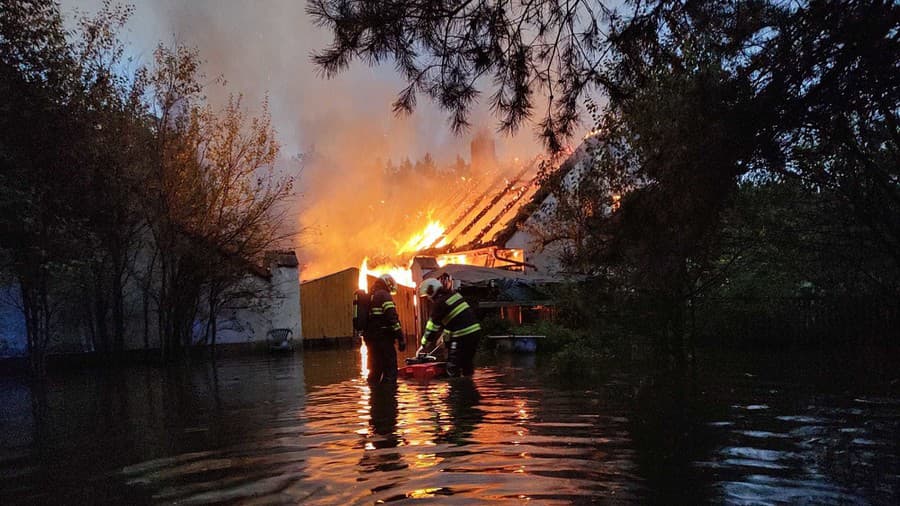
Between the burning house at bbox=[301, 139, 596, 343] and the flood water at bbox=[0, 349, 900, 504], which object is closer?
the flood water at bbox=[0, 349, 900, 504]

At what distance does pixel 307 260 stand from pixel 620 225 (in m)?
37.2

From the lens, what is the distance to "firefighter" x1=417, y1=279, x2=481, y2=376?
36.8ft

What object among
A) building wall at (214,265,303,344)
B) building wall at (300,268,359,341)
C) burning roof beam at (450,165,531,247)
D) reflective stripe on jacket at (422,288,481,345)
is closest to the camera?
reflective stripe on jacket at (422,288,481,345)

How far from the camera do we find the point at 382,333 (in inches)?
433

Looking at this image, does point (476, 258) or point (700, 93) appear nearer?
point (700, 93)

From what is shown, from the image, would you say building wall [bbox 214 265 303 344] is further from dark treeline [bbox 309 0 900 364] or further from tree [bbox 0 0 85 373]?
dark treeline [bbox 309 0 900 364]

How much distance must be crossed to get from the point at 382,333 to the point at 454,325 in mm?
1190

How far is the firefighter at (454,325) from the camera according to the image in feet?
36.8

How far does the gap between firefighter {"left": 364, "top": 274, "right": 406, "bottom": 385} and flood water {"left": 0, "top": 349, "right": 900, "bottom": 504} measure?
39 cm

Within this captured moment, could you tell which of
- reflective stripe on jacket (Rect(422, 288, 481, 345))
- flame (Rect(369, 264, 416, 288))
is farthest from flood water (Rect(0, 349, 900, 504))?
flame (Rect(369, 264, 416, 288))

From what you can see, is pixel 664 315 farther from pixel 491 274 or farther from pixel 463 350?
pixel 491 274

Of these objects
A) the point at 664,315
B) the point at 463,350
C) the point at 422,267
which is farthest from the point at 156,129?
the point at 664,315

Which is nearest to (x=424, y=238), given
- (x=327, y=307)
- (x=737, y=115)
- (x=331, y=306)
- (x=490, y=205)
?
(x=490, y=205)

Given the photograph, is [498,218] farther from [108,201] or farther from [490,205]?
[108,201]
